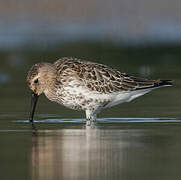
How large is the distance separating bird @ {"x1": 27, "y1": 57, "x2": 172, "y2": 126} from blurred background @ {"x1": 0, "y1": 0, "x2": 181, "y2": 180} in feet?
1.32

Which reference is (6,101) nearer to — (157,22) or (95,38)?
(95,38)

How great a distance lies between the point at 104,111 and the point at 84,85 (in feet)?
6.00

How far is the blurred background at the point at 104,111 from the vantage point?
10711 millimetres

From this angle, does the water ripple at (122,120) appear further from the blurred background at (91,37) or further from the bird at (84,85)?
the blurred background at (91,37)

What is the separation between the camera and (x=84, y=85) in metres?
14.5

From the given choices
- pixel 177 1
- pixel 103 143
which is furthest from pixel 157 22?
pixel 103 143

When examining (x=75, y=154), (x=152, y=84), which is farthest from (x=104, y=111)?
(x=75, y=154)

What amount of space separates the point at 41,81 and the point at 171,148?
3959 millimetres

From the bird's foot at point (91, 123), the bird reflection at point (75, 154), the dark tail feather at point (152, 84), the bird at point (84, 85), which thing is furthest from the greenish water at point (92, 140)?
the dark tail feather at point (152, 84)

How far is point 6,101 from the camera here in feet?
55.9

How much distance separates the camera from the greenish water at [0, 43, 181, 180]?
33.8ft

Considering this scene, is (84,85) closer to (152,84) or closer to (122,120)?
(122,120)

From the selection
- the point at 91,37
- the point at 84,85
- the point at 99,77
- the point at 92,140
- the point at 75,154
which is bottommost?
the point at 75,154

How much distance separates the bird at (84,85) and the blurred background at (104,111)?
40 cm
